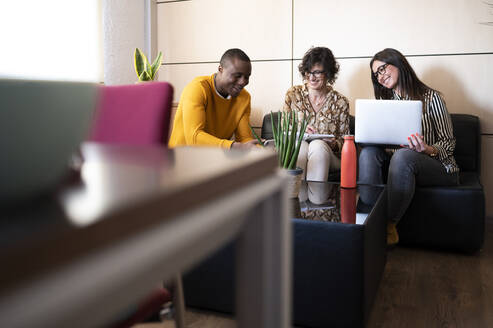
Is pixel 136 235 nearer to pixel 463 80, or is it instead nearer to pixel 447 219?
pixel 447 219

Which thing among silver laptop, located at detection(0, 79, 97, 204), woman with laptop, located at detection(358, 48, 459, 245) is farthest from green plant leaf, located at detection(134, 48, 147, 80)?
silver laptop, located at detection(0, 79, 97, 204)

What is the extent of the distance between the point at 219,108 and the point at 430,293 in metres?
1.44

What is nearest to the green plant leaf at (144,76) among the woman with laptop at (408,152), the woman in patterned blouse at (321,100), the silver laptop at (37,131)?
Result: the woman in patterned blouse at (321,100)

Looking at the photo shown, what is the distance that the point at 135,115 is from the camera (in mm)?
970

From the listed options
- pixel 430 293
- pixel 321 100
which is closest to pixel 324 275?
pixel 430 293

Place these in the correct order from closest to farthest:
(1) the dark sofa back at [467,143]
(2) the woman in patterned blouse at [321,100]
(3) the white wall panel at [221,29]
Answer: (1) the dark sofa back at [467,143], (2) the woman in patterned blouse at [321,100], (3) the white wall panel at [221,29]

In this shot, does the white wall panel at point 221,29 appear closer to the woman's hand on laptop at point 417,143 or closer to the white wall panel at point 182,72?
the white wall panel at point 182,72

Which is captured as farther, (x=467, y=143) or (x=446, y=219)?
(x=467, y=143)

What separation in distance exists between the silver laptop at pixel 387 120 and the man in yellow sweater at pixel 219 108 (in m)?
0.56

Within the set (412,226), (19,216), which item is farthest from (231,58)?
(19,216)

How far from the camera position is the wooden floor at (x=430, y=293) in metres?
1.51

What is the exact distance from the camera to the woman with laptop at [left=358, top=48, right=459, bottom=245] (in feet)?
7.36

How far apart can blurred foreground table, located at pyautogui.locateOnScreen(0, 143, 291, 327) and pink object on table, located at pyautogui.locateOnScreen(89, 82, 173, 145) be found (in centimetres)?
46

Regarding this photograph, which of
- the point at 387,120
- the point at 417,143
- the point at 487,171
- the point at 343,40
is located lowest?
the point at 487,171
